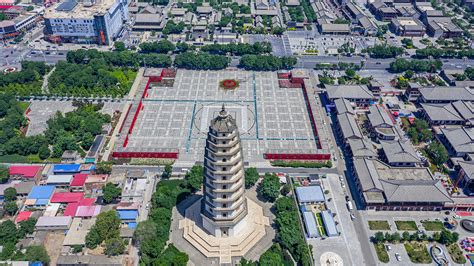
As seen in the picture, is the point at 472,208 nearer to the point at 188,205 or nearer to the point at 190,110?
the point at 188,205

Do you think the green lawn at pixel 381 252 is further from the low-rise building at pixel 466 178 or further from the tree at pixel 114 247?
the tree at pixel 114 247

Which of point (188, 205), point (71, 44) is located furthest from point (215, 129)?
point (71, 44)

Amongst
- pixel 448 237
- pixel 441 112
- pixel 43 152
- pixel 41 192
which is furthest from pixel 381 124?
pixel 43 152

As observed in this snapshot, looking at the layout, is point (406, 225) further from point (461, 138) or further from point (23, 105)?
point (23, 105)

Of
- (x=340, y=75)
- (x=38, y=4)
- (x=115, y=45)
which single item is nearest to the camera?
(x=340, y=75)

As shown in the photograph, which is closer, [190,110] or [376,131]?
[376,131]

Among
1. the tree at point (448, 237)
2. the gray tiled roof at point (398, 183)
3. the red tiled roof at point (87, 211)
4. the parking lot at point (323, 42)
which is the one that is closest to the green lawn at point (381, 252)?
the gray tiled roof at point (398, 183)

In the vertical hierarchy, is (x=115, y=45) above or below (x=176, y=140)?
above

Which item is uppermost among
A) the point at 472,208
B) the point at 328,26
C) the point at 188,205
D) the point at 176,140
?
the point at 328,26
